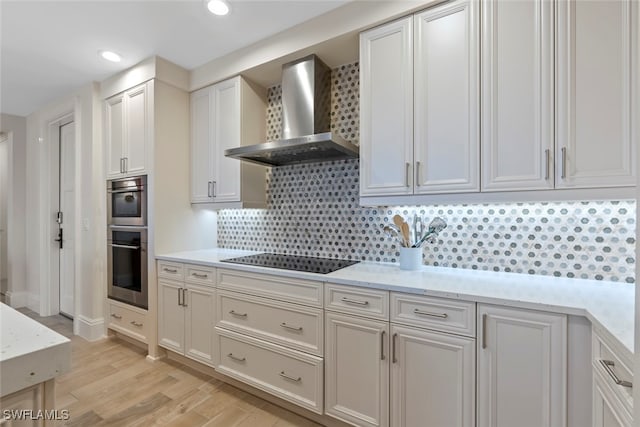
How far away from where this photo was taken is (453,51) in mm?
1587

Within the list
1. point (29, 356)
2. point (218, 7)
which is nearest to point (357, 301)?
point (29, 356)

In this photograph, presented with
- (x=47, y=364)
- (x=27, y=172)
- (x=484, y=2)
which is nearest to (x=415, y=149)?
(x=484, y=2)

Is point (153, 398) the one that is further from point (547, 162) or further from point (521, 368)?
point (547, 162)

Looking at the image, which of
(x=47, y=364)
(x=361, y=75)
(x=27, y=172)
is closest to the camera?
(x=47, y=364)

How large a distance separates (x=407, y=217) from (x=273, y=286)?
1.02m

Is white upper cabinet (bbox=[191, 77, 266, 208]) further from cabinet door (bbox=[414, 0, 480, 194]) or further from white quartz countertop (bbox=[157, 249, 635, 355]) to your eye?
cabinet door (bbox=[414, 0, 480, 194])

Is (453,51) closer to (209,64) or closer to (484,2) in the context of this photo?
(484,2)

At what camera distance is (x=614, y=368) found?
2.95 ft

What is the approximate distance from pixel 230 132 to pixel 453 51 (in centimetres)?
175

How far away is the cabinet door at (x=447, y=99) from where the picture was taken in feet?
5.06

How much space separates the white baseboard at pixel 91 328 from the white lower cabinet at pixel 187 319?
938 mm

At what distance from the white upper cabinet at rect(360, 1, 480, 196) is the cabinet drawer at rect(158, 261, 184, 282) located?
162 cm

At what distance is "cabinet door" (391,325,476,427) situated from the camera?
1312mm

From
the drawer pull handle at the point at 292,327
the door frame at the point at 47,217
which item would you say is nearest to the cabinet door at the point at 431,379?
the drawer pull handle at the point at 292,327
